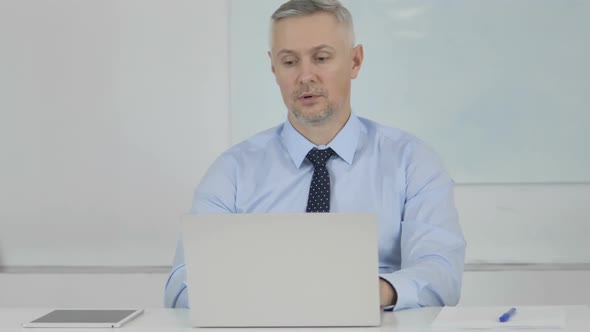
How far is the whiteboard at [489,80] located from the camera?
4.07 m

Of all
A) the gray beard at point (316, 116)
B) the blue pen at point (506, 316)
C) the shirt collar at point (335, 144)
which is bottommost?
the blue pen at point (506, 316)

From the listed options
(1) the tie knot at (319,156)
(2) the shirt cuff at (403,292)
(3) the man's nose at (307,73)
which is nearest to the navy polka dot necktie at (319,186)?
(1) the tie knot at (319,156)

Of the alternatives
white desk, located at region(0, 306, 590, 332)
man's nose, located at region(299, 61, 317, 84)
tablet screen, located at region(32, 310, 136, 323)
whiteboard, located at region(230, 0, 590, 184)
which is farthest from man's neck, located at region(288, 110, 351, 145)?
whiteboard, located at region(230, 0, 590, 184)

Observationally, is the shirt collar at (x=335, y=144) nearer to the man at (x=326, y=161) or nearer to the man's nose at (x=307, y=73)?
the man at (x=326, y=161)

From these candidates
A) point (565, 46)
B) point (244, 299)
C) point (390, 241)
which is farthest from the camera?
point (565, 46)

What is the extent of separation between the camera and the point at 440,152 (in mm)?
4082

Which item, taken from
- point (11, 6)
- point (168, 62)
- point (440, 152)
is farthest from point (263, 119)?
point (11, 6)

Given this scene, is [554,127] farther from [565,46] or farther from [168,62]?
[168,62]

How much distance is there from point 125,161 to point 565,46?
6.45 feet

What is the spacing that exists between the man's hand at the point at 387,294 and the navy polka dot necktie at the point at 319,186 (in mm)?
545

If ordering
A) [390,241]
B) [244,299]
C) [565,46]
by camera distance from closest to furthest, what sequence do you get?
[244,299]
[390,241]
[565,46]

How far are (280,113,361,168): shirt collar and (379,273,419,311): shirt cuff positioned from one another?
61 centimetres

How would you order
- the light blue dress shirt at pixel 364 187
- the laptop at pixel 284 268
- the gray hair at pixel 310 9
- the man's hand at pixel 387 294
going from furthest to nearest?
the gray hair at pixel 310 9, the light blue dress shirt at pixel 364 187, the man's hand at pixel 387 294, the laptop at pixel 284 268

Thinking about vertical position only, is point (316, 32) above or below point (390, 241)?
above
